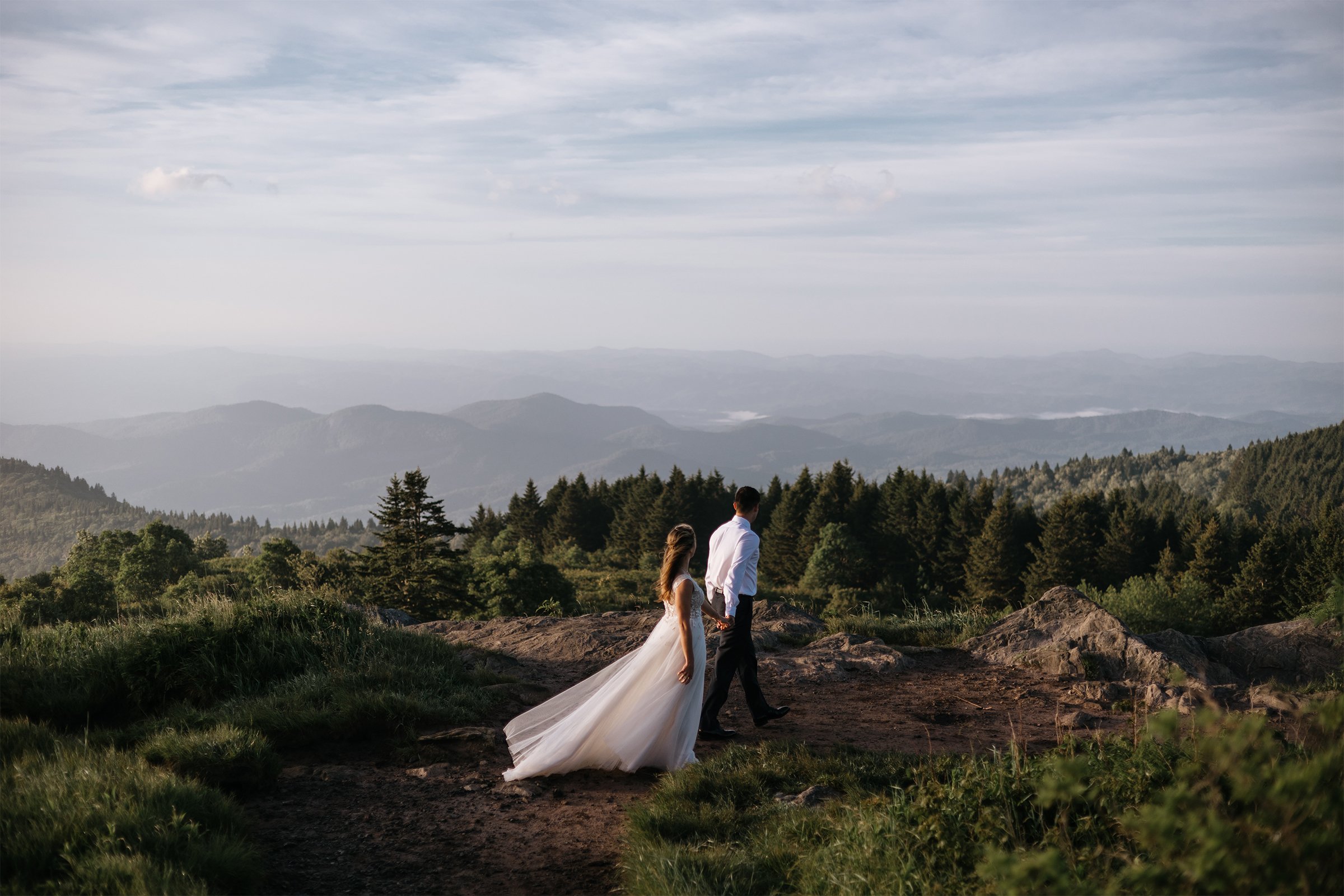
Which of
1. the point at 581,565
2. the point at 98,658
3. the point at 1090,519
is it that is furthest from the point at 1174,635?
the point at 1090,519

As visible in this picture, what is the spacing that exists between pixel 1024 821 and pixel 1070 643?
6769 mm

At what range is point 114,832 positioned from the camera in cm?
424

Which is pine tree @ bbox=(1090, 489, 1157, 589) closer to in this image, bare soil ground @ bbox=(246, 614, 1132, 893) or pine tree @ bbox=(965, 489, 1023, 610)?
pine tree @ bbox=(965, 489, 1023, 610)

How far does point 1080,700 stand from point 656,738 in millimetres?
5044

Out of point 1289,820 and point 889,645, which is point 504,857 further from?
point 889,645

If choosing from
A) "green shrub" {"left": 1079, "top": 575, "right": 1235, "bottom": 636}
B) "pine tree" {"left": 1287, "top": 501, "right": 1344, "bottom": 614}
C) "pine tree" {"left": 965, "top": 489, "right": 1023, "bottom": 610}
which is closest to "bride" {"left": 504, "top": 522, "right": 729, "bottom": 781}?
"green shrub" {"left": 1079, "top": 575, "right": 1235, "bottom": 636}

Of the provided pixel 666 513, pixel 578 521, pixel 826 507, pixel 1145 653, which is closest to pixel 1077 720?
pixel 1145 653

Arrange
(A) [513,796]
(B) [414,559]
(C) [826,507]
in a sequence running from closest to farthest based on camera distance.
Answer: (A) [513,796], (B) [414,559], (C) [826,507]

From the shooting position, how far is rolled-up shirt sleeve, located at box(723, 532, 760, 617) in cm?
755

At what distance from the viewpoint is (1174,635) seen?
11.0 meters

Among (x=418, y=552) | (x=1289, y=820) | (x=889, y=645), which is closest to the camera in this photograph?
(x=1289, y=820)

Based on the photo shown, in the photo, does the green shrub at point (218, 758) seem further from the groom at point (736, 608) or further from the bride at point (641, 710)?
the groom at point (736, 608)

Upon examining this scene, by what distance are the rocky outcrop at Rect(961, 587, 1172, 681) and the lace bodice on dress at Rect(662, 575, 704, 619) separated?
5.45 m

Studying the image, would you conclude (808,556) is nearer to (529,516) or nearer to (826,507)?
(826,507)
